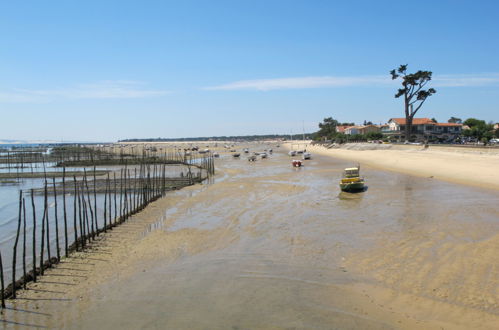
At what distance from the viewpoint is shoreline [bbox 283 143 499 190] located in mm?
32750

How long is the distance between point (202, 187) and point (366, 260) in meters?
23.9

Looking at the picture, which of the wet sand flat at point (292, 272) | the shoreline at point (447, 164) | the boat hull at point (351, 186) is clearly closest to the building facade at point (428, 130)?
the shoreline at point (447, 164)

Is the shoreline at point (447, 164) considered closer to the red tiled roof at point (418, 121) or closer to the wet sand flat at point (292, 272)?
the wet sand flat at point (292, 272)

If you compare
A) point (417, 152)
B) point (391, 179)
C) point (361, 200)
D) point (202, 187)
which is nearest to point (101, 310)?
point (361, 200)

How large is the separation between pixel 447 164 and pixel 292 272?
35323 mm

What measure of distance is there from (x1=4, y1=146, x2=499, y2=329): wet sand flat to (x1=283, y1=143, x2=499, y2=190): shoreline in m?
10.8

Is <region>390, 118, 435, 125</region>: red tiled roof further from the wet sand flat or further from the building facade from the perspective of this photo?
the wet sand flat

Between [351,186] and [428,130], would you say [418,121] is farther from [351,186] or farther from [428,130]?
[351,186]

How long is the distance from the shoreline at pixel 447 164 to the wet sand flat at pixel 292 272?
35.3 ft

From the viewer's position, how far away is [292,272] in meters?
13.0

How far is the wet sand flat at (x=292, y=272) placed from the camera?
9.88 meters

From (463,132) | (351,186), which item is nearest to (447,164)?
(351,186)

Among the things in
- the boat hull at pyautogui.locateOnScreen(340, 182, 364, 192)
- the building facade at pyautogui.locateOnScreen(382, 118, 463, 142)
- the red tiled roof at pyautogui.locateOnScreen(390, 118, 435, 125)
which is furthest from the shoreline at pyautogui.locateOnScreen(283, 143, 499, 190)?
the red tiled roof at pyautogui.locateOnScreen(390, 118, 435, 125)

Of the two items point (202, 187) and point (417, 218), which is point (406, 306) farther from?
point (202, 187)
